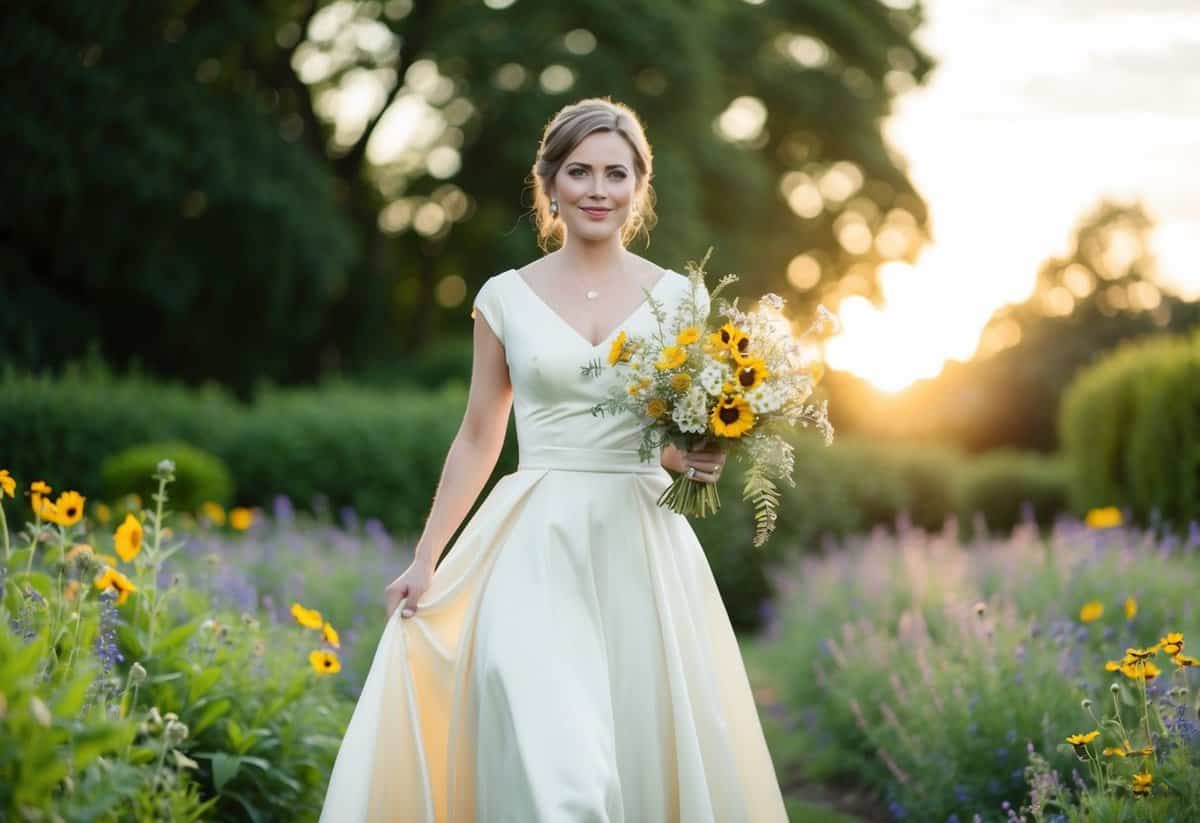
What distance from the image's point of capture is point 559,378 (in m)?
3.70

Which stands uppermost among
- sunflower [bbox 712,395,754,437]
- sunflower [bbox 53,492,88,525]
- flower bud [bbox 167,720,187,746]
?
sunflower [bbox 712,395,754,437]

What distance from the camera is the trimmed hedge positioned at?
34.4ft

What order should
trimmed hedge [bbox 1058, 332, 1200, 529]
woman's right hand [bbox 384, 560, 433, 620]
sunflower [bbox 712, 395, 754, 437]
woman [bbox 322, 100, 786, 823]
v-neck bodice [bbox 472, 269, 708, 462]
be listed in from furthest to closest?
trimmed hedge [bbox 1058, 332, 1200, 529] → woman's right hand [bbox 384, 560, 433, 620] → v-neck bodice [bbox 472, 269, 708, 462] → woman [bbox 322, 100, 786, 823] → sunflower [bbox 712, 395, 754, 437]

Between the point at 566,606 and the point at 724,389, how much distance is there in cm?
80

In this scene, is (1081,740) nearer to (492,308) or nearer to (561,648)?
(561,648)

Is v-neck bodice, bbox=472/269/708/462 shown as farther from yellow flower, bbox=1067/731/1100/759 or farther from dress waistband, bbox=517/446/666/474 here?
yellow flower, bbox=1067/731/1100/759

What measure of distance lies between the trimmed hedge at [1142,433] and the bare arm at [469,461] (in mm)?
7407

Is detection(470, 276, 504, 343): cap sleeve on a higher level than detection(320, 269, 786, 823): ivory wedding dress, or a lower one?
higher

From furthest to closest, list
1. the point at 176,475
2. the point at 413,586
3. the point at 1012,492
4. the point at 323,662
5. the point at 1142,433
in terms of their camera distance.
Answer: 1. the point at 1012,492
2. the point at 1142,433
3. the point at 176,475
4. the point at 323,662
5. the point at 413,586

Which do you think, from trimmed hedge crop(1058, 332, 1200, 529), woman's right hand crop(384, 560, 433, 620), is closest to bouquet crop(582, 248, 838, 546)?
woman's right hand crop(384, 560, 433, 620)

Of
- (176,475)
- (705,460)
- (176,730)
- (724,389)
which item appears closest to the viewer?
(176,730)

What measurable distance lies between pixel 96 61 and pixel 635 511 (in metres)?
16.0

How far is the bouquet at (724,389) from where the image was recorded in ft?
11.1

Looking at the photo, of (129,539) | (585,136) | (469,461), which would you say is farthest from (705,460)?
(129,539)
